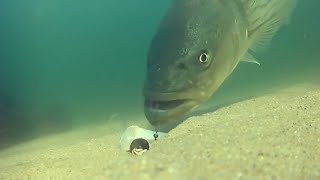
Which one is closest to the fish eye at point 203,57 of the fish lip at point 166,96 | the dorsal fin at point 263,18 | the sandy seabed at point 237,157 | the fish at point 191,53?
the fish at point 191,53

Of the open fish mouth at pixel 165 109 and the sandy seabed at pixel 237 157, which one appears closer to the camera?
the sandy seabed at pixel 237 157

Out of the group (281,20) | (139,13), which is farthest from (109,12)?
(281,20)

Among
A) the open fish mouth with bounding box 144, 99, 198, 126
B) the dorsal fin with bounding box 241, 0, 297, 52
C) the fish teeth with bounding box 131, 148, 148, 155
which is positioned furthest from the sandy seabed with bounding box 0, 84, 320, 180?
the dorsal fin with bounding box 241, 0, 297, 52

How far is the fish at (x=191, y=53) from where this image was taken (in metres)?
3.59

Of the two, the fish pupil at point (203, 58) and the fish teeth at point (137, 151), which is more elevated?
the fish pupil at point (203, 58)

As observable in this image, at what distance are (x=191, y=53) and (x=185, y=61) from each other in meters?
0.10

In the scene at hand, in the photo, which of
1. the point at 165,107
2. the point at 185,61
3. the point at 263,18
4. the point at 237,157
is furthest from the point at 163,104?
the point at 263,18

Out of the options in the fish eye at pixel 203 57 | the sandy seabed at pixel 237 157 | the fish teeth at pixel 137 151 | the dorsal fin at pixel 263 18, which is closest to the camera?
the sandy seabed at pixel 237 157

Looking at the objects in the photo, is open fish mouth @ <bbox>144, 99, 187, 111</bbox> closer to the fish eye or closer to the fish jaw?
the fish jaw

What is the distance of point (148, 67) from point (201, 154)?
5.13 ft

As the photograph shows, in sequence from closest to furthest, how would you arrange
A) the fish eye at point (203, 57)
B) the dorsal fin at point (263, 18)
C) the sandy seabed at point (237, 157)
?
the sandy seabed at point (237, 157) → the fish eye at point (203, 57) → the dorsal fin at point (263, 18)

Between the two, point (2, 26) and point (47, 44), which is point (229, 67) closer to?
point (2, 26)

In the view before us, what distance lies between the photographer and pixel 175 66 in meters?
3.66

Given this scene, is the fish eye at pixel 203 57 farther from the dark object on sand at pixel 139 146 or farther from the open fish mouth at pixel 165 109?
the dark object on sand at pixel 139 146
